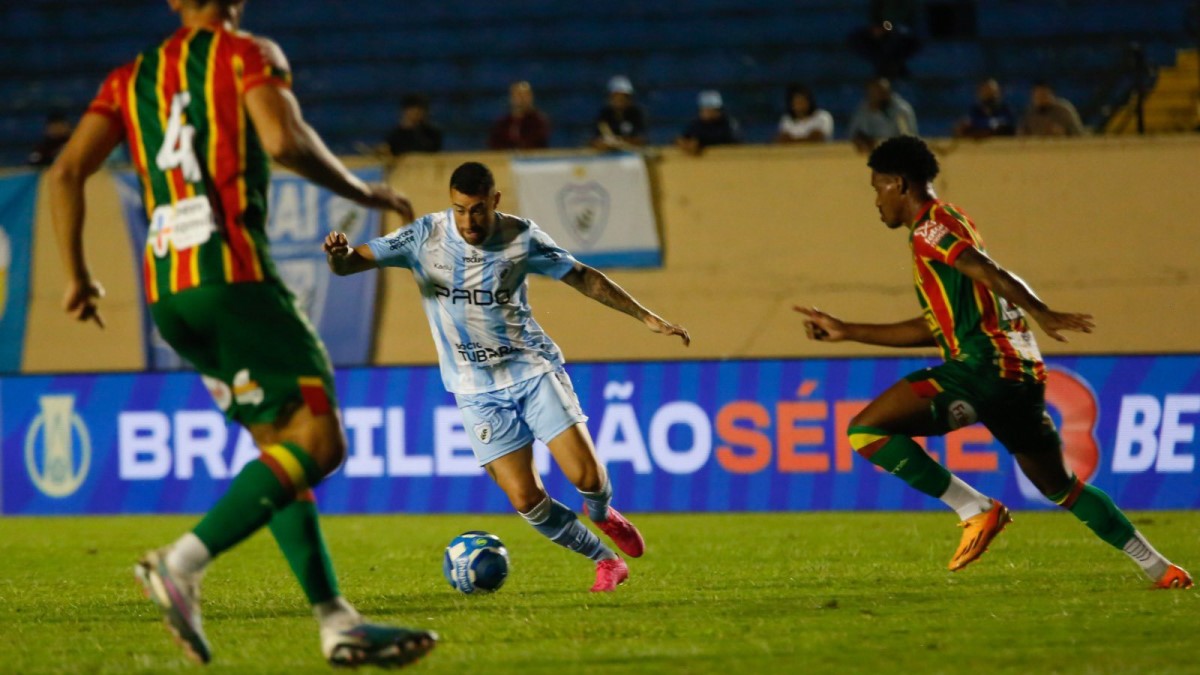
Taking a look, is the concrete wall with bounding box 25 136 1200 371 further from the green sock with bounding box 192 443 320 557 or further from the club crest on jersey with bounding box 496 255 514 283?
the green sock with bounding box 192 443 320 557

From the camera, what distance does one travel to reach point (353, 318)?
1603 cm

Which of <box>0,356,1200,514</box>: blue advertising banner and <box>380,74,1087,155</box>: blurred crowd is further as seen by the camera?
<box>380,74,1087,155</box>: blurred crowd

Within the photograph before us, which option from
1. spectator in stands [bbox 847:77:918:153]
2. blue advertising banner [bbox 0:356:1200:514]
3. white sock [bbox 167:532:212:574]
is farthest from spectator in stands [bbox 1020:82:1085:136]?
white sock [bbox 167:532:212:574]

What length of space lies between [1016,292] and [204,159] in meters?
3.42

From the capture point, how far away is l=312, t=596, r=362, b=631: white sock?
5.01 meters

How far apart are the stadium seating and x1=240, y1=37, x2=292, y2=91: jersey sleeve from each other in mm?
12566

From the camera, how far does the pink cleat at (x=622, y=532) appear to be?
25.9 ft

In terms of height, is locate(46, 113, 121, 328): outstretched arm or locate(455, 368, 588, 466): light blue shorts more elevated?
locate(46, 113, 121, 328): outstretched arm

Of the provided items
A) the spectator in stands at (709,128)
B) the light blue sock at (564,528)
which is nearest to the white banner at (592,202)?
the spectator in stands at (709,128)

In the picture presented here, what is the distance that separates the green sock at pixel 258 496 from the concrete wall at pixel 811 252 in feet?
33.3

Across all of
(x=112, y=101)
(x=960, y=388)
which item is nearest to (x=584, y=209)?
(x=960, y=388)

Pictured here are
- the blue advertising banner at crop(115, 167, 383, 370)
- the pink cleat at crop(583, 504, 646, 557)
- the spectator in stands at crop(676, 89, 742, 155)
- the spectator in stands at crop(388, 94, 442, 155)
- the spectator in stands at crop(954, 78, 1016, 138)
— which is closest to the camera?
the pink cleat at crop(583, 504, 646, 557)

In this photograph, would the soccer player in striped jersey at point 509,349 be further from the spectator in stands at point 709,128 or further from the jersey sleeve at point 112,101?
the spectator in stands at point 709,128

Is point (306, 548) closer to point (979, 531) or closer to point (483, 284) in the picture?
point (483, 284)
